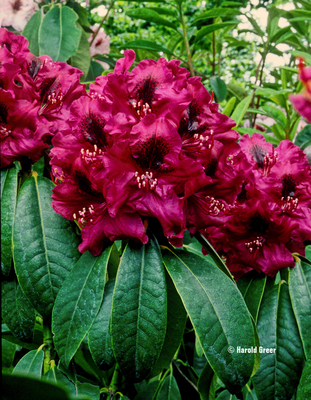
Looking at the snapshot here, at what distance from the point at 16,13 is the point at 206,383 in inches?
57.9

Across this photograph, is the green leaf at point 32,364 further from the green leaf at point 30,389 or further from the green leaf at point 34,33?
the green leaf at point 34,33

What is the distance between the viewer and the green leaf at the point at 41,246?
2.09ft

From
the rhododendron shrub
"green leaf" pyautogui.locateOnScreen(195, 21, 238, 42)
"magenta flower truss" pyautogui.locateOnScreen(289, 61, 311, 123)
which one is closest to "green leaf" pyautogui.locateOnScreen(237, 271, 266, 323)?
the rhododendron shrub

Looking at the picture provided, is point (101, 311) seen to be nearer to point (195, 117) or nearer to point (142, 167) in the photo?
point (142, 167)

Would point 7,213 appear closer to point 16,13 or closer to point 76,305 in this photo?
point 76,305

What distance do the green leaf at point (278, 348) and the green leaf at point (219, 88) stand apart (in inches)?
35.4

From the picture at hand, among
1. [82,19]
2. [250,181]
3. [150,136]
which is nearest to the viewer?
[150,136]

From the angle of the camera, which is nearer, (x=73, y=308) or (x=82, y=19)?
(x=73, y=308)

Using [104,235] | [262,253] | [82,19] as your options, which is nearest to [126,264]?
[104,235]

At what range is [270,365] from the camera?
0.68 m

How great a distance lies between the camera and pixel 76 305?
611 millimetres

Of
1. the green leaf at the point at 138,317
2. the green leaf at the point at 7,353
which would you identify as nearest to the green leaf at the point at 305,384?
the green leaf at the point at 138,317

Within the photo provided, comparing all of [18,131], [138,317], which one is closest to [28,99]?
[18,131]

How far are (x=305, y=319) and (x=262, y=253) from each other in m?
0.16
